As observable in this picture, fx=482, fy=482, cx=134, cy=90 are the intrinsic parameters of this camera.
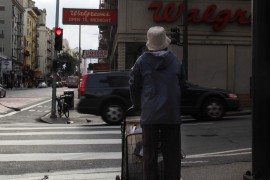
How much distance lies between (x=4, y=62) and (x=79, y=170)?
3063 inches

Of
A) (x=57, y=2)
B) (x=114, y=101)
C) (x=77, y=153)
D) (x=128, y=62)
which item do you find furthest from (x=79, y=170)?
(x=128, y=62)

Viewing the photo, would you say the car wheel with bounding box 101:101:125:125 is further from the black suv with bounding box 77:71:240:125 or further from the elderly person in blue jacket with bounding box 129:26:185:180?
the elderly person in blue jacket with bounding box 129:26:185:180

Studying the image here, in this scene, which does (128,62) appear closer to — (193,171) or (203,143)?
(203,143)

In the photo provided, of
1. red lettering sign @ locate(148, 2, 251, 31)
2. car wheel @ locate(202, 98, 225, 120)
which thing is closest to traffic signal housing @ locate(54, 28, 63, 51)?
red lettering sign @ locate(148, 2, 251, 31)

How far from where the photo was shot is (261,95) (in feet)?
17.7

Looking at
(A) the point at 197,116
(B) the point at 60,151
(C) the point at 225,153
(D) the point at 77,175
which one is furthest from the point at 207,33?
(D) the point at 77,175

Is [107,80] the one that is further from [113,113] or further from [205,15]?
[205,15]

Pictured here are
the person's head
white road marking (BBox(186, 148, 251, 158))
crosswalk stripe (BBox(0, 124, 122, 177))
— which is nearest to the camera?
the person's head

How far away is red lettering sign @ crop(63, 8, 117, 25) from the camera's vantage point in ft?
78.4

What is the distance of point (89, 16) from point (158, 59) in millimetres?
20115

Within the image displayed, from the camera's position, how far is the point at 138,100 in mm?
4418

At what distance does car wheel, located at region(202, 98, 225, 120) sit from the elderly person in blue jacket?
11375 mm

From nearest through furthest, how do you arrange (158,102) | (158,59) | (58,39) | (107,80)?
(158,102) → (158,59) → (107,80) → (58,39)

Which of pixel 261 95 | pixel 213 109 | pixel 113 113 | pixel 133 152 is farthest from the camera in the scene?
pixel 213 109
